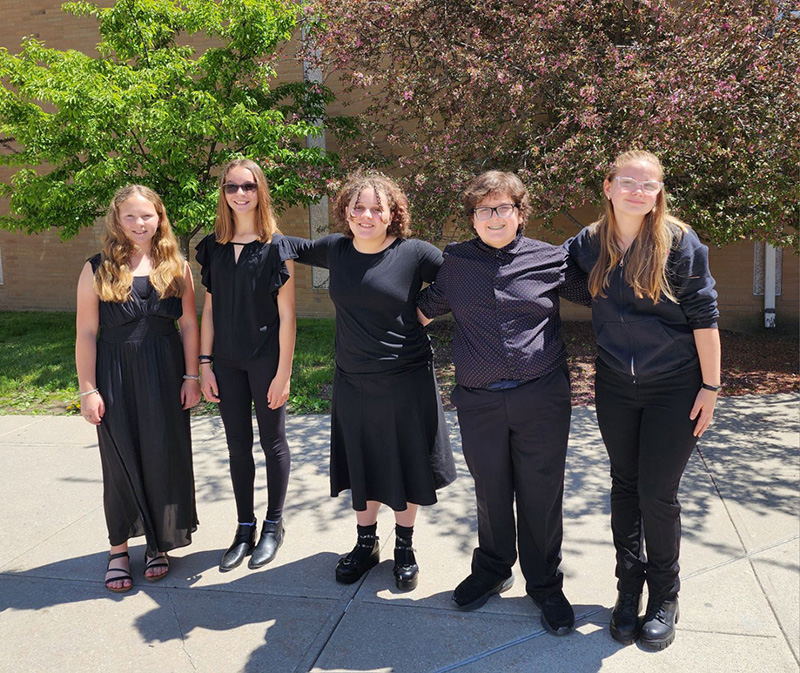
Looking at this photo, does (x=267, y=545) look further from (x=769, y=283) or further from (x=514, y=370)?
(x=769, y=283)

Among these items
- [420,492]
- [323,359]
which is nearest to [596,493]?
[420,492]

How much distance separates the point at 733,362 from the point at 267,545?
251 inches

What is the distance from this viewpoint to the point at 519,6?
708 centimetres

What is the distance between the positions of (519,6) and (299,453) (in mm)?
5133

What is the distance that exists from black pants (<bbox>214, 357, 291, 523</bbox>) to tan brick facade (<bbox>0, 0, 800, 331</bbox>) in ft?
23.7

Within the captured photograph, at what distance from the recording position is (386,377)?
9.78 feet

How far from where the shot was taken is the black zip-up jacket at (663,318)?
97.8 inches

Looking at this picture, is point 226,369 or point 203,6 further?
point 203,6

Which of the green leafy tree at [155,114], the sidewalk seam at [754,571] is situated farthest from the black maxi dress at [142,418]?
the green leafy tree at [155,114]

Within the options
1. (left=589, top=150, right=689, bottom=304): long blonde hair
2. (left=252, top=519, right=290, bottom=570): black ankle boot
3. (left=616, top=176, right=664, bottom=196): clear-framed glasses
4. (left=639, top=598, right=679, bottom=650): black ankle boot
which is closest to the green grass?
(left=252, top=519, right=290, bottom=570): black ankle boot

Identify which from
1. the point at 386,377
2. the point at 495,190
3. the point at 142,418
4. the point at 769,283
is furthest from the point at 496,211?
the point at 769,283

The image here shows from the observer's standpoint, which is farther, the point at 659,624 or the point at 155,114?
the point at 155,114

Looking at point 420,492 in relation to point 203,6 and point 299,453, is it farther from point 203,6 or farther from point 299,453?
point 203,6

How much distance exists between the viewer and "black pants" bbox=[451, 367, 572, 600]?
8.82 ft
